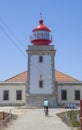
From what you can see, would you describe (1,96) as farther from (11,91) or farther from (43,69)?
(43,69)

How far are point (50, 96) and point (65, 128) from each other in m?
25.5

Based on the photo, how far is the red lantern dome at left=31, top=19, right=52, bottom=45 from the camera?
1734 inches

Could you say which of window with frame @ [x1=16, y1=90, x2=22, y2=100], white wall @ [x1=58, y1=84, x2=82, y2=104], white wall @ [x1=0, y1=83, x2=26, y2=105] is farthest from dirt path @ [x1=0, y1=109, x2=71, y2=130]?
white wall @ [x1=58, y1=84, x2=82, y2=104]

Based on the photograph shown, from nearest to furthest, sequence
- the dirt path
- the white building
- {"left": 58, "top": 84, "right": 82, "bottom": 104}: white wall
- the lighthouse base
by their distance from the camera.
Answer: the dirt path, the lighthouse base, the white building, {"left": 58, "top": 84, "right": 82, "bottom": 104}: white wall

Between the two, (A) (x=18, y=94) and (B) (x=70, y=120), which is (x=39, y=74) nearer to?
(A) (x=18, y=94)

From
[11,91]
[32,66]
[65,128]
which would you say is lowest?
[65,128]

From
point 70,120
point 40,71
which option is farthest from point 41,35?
point 70,120

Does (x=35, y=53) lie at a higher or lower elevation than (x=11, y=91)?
higher

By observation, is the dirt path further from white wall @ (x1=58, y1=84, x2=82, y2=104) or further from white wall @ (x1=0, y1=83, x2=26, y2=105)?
white wall @ (x1=58, y1=84, x2=82, y2=104)

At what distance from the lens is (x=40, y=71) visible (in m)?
43.8

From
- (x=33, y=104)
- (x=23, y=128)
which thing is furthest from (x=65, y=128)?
(x=33, y=104)

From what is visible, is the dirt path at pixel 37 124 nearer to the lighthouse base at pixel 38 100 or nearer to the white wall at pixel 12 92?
the lighthouse base at pixel 38 100

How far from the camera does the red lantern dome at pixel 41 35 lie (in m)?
44.0

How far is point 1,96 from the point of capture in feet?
151
